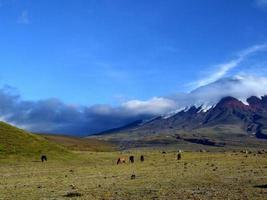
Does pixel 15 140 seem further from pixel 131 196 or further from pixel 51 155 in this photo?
pixel 131 196

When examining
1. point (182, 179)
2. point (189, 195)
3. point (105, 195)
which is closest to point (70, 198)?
point (105, 195)

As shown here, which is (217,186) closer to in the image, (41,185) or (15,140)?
(41,185)

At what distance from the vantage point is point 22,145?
94.6 metres

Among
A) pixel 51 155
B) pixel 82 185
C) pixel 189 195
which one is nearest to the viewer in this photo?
pixel 189 195

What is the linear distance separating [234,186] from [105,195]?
8.58m

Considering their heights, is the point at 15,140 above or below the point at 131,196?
above

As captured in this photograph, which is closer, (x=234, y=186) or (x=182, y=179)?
(x=234, y=186)

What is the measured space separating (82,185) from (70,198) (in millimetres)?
8521

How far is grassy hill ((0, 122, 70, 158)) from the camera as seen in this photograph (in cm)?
8931

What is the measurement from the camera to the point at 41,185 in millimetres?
40188

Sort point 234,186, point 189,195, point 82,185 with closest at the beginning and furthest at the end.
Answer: point 189,195, point 234,186, point 82,185

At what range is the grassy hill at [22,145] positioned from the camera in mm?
89312

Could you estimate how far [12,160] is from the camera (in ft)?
268

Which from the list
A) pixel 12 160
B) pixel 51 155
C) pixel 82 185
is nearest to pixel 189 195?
pixel 82 185
